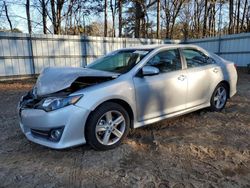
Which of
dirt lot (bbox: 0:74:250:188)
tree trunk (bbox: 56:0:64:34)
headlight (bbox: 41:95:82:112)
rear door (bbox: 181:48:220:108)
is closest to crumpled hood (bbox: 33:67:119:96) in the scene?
headlight (bbox: 41:95:82:112)

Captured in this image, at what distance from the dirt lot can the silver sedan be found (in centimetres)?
24

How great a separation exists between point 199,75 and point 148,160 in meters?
2.17

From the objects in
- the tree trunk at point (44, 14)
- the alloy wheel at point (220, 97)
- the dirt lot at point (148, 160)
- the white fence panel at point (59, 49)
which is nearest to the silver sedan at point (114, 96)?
the dirt lot at point (148, 160)

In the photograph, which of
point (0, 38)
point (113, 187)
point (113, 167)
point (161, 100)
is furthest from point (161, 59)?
point (0, 38)

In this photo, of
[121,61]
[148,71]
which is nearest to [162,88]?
[148,71]

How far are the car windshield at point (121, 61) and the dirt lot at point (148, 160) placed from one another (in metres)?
1.14

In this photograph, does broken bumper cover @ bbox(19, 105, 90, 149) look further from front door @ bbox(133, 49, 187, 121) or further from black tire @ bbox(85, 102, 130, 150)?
front door @ bbox(133, 49, 187, 121)

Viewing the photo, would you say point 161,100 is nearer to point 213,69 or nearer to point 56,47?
point 213,69

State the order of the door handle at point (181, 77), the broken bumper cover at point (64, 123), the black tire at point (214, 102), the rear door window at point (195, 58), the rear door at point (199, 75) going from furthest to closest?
the black tire at point (214, 102)
the rear door window at point (195, 58)
the rear door at point (199, 75)
the door handle at point (181, 77)
the broken bumper cover at point (64, 123)

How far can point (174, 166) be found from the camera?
2.84m

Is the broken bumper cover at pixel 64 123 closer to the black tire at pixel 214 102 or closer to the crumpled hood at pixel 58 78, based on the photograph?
the crumpled hood at pixel 58 78

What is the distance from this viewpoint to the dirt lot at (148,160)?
100 inches

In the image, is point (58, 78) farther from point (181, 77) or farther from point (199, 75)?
point (199, 75)

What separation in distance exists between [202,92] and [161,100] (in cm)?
117
